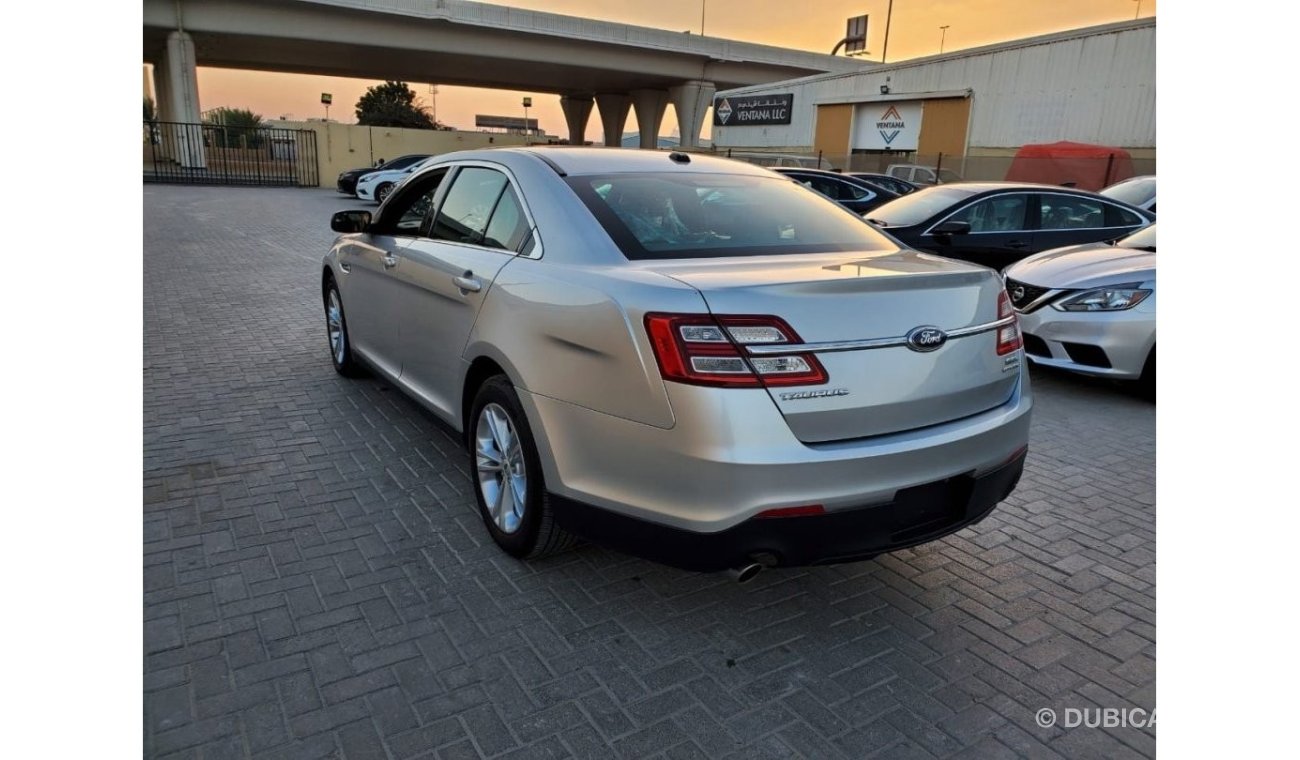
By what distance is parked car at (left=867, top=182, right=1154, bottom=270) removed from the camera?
8336mm

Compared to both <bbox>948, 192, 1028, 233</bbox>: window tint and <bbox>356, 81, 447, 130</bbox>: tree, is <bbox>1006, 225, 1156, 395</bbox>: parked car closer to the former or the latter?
<bbox>948, 192, 1028, 233</bbox>: window tint

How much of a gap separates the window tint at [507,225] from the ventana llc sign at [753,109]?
36186 millimetres

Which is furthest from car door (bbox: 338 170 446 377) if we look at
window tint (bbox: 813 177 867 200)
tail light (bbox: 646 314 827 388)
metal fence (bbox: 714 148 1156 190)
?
metal fence (bbox: 714 148 1156 190)

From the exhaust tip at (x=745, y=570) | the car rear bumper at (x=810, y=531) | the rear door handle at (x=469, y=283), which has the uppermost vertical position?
the rear door handle at (x=469, y=283)

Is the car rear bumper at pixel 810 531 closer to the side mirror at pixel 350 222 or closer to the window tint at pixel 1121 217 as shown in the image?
the side mirror at pixel 350 222

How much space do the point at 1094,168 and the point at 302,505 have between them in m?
24.1

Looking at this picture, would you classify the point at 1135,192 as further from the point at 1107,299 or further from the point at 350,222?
the point at 350,222

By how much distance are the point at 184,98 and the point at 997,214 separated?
3569 centimetres

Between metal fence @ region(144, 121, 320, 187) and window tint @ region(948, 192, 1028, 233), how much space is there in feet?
98.3

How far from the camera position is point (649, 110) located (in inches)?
1954

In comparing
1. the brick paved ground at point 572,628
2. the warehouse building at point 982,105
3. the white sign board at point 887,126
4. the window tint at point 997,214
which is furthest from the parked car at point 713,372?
the white sign board at point 887,126

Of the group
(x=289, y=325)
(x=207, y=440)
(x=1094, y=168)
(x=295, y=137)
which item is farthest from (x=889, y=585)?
(x=295, y=137)

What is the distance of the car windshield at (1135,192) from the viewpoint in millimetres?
11250

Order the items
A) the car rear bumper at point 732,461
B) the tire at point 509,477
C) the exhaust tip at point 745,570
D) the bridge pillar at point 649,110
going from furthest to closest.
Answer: the bridge pillar at point 649,110 → the tire at point 509,477 → the exhaust tip at point 745,570 → the car rear bumper at point 732,461
